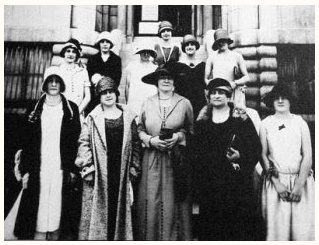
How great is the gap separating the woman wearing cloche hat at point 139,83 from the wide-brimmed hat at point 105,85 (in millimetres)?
234

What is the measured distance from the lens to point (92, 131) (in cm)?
430

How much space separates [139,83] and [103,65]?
0.50m

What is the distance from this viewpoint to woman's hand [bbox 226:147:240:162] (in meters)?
4.20

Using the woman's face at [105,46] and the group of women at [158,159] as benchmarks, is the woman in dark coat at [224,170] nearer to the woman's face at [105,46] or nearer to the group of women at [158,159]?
the group of women at [158,159]

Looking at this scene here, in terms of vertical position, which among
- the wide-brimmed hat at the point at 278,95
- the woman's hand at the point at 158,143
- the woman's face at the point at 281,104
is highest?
the wide-brimmed hat at the point at 278,95

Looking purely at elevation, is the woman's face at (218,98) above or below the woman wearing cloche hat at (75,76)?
below

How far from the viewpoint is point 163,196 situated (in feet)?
13.6

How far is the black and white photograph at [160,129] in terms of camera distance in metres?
4.18

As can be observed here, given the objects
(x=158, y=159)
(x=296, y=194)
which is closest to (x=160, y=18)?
(x=158, y=159)

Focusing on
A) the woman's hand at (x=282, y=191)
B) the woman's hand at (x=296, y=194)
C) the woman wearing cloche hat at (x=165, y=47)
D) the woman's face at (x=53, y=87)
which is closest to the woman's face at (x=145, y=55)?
the woman wearing cloche hat at (x=165, y=47)

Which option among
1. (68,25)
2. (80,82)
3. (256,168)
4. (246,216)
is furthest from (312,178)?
(68,25)
